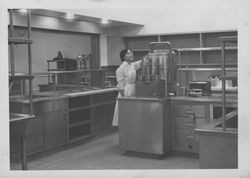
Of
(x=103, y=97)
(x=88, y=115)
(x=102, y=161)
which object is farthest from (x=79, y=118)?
(x=102, y=161)

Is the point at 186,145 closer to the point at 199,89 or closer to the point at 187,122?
the point at 187,122

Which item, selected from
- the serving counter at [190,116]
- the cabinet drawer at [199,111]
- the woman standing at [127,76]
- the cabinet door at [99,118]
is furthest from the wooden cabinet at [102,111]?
the cabinet drawer at [199,111]

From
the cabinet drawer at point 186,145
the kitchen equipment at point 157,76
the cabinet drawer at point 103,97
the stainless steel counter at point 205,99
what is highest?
the kitchen equipment at point 157,76

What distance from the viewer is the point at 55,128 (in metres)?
3.95

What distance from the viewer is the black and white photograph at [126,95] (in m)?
2.23

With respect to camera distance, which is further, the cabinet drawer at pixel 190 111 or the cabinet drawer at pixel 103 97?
the cabinet drawer at pixel 103 97

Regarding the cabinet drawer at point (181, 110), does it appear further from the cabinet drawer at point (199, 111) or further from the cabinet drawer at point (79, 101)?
the cabinet drawer at point (79, 101)

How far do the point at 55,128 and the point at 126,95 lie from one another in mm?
868

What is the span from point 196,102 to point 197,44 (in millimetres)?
2316

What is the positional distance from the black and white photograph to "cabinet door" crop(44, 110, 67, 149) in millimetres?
11
